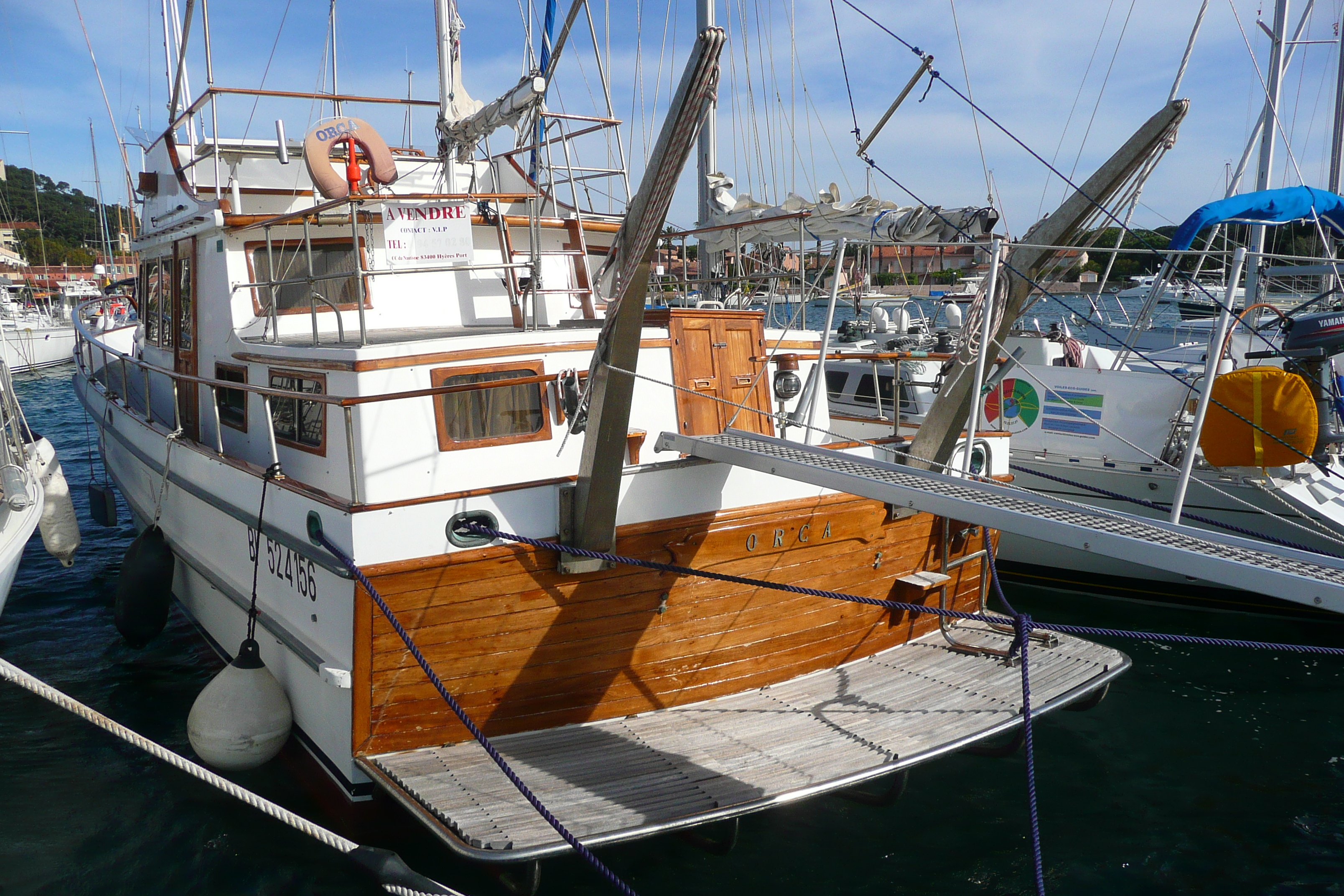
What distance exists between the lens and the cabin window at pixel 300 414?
593 centimetres

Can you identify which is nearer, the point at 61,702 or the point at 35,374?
the point at 61,702

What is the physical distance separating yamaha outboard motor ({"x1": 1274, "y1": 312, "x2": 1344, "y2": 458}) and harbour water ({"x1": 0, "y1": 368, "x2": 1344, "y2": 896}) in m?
2.72

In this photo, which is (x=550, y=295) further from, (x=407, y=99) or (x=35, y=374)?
(x=35, y=374)

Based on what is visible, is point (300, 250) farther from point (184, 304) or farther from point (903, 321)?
point (903, 321)

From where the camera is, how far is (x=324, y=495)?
5.52 m

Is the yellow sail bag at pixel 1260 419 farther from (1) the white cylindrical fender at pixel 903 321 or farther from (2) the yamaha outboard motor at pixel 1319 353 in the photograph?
(1) the white cylindrical fender at pixel 903 321

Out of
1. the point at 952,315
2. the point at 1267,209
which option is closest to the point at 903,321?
the point at 952,315

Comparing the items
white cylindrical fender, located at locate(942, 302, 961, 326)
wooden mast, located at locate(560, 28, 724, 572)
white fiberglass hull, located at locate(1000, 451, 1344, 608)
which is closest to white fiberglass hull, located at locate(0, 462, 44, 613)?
wooden mast, located at locate(560, 28, 724, 572)

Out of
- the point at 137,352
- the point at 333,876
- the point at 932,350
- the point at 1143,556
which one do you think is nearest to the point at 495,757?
the point at 333,876

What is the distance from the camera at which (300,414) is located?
6.35m

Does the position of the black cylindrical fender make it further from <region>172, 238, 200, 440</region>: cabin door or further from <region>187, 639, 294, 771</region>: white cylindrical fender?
<region>187, 639, 294, 771</region>: white cylindrical fender

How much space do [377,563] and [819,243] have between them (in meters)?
6.02

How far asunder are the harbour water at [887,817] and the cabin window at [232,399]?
8.05ft

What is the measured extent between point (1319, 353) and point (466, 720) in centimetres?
989
